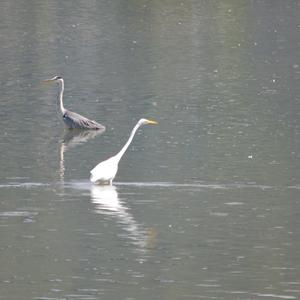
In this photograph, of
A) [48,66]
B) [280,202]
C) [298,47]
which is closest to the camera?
[280,202]

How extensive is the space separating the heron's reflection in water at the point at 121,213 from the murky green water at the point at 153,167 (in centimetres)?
3

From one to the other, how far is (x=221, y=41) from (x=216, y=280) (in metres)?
29.8

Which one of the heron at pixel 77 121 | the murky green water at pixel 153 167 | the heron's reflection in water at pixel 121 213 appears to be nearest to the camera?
the murky green water at pixel 153 167

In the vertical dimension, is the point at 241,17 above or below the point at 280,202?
Result: above

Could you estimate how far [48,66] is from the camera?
38.1 m

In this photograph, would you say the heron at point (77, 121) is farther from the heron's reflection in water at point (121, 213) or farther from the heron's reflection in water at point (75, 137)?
the heron's reflection in water at point (121, 213)

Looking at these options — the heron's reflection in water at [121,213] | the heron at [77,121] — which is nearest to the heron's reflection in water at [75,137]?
the heron at [77,121]

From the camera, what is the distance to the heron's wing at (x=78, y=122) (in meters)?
28.0

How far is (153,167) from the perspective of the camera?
2300cm

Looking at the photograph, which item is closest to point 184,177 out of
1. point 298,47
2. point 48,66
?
point 48,66

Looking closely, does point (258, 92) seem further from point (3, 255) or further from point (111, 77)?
point (3, 255)

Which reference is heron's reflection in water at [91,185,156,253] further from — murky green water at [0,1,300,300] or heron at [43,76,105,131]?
heron at [43,76,105,131]

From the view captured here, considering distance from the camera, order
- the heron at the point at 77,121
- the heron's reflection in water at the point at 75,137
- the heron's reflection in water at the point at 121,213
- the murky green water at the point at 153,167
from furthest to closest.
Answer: the heron at the point at 77,121 < the heron's reflection in water at the point at 75,137 < the heron's reflection in water at the point at 121,213 < the murky green water at the point at 153,167

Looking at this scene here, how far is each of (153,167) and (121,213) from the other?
150 inches
